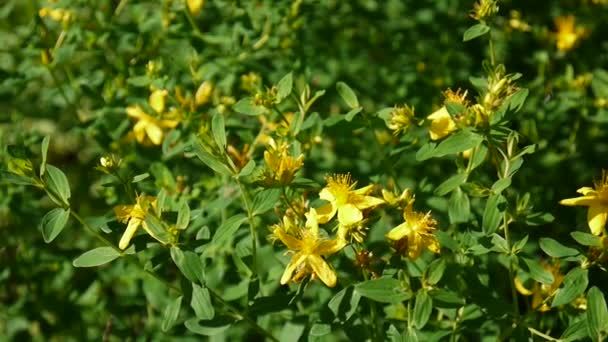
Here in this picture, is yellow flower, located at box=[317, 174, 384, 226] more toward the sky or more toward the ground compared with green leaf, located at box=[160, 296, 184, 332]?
more toward the sky

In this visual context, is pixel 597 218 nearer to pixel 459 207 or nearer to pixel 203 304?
pixel 459 207

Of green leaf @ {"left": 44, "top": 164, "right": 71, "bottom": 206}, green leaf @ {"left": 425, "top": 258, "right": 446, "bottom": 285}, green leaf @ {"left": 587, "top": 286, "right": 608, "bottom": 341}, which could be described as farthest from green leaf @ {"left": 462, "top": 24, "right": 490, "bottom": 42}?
green leaf @ {"left": 44, "top": 164, "right": 71, "bottom": 206}

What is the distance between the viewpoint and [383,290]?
1706mm

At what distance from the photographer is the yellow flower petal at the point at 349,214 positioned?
1.67m

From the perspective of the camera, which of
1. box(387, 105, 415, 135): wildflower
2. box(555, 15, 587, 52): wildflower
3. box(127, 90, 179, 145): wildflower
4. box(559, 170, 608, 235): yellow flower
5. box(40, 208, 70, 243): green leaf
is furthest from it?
box(555, 15, 587, 52): wildflower

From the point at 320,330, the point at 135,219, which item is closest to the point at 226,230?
the point at 135,219

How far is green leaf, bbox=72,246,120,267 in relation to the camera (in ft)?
5.71

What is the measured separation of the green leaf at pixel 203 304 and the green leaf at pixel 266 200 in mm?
221

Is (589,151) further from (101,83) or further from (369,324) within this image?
(101,83)

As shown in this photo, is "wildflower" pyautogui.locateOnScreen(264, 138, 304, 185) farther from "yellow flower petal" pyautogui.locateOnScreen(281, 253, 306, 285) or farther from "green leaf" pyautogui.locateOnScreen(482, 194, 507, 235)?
"green leaf" pyautogui.locateOnScreen(482, 194, 507, 235)

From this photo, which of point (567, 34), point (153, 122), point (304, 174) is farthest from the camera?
point (567, 34)

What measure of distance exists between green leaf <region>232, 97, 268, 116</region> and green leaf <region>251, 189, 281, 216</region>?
295 mm

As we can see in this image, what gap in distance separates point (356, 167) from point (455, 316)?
34.9 inches

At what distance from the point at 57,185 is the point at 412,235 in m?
0.79
